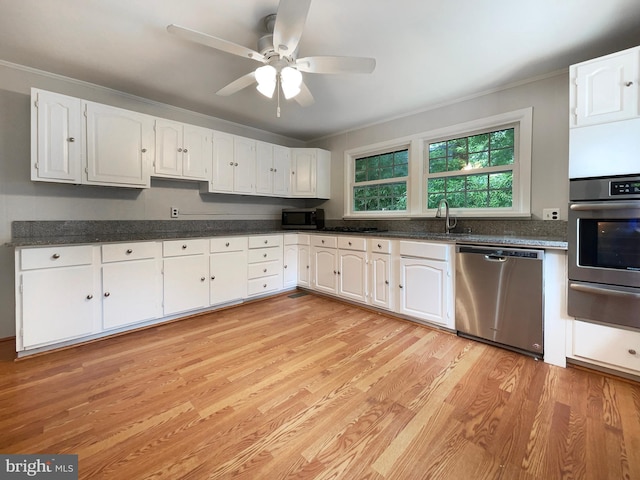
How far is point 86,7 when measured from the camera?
1.72 meters

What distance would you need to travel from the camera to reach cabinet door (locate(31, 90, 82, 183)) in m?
2.25

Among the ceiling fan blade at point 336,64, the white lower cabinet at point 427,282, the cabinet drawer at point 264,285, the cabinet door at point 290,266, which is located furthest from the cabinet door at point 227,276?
the ceiling fan blade at point 336,64

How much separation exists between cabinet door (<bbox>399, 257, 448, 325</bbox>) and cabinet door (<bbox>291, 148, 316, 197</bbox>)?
6.50ft

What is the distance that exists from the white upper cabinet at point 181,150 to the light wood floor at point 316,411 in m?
1.75

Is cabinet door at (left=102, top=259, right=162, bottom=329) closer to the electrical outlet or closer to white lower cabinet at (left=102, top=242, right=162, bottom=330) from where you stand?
white lower cabinet at (left=102, top=242, right=162, bottom=330)

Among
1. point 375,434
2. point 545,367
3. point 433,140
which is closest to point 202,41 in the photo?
point 375,434

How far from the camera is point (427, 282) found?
2.65m

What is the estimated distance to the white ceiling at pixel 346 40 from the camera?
1.71 metres

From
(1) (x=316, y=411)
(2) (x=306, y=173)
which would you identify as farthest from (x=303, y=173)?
(1) (x=316, y=411)

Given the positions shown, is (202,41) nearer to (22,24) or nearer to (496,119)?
(22,24)

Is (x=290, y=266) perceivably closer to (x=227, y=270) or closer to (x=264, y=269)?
(x=264, y=269)

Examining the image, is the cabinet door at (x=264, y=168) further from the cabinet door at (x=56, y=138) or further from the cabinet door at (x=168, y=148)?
the cabinet door at (x=56, y=138)

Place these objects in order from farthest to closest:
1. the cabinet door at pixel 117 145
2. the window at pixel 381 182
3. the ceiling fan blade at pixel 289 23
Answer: the window at pixel 381 182
the cabinet door at pixel 117 145
the ceiling fan blade at pixel 289 23

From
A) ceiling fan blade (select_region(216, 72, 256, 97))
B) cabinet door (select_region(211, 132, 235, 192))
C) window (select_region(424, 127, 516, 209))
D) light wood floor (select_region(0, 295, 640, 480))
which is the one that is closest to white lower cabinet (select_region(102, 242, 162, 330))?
light wood floor (select_region(0, 295, 640, 480))
